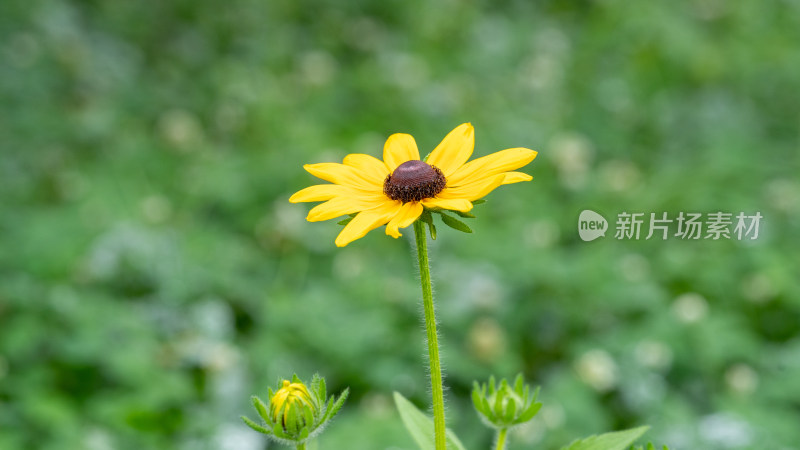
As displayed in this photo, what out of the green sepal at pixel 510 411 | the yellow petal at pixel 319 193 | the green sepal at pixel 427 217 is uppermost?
the yellow petal at pixel 319 193

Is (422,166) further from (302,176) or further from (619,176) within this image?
(619,176)

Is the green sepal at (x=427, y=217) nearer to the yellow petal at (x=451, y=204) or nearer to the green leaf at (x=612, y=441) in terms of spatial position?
the yellow petal at (x=451, y=204)

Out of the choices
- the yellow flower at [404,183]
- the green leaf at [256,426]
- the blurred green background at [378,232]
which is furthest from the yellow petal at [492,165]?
the blurred green background at [378,232]

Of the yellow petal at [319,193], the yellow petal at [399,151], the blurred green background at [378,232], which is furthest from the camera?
the blurred green background at [378,232]

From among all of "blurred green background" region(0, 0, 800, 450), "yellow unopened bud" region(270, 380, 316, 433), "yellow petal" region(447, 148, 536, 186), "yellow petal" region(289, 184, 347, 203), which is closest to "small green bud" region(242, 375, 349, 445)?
"yellow unopened bud" region(270, 380, 316, 433)

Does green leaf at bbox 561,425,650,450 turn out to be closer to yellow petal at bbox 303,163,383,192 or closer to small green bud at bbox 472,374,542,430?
small green bud at bbox 472,374,542,430

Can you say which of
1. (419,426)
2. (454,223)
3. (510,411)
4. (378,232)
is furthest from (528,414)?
(378,232)
